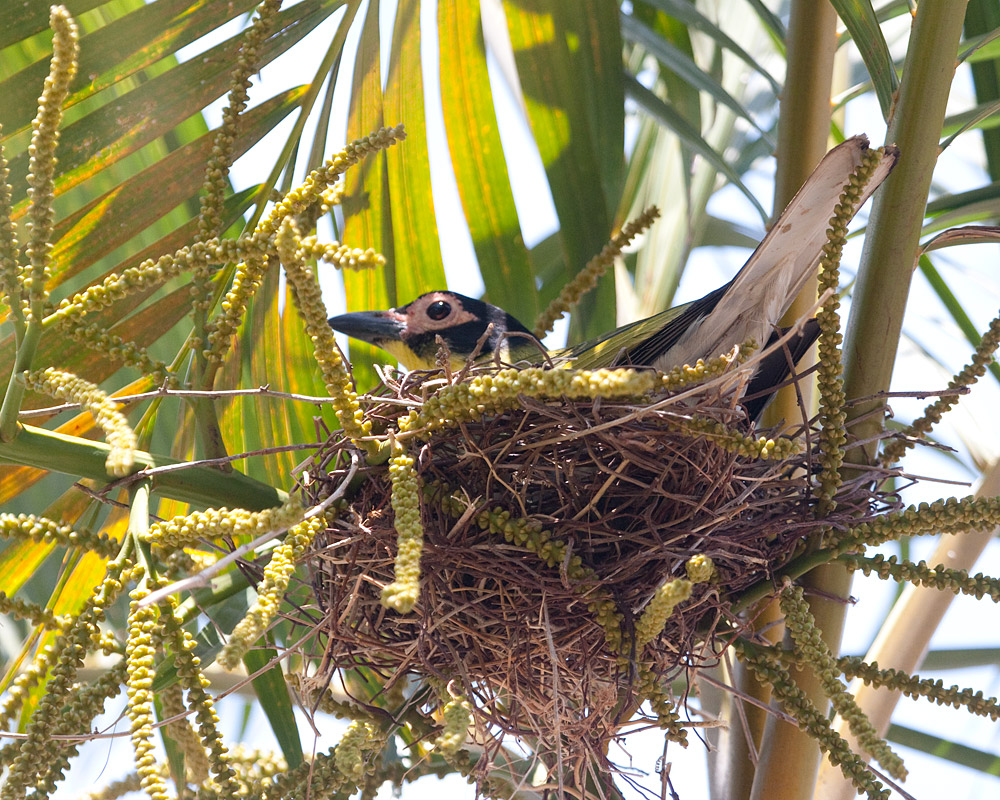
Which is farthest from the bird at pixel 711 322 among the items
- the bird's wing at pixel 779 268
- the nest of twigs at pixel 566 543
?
the nest of twigs at pixel 566 543

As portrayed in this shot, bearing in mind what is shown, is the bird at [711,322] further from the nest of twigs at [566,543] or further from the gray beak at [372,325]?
the nest of twigs at [566,543]

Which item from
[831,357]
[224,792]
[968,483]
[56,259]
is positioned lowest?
[224,792]

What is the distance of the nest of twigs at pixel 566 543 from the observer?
147 centimetres

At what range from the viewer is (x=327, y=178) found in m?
1.14

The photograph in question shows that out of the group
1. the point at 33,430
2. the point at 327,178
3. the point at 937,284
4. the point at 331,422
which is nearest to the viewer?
the point at 327,178

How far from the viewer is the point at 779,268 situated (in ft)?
5.44

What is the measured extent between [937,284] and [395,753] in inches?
60.3

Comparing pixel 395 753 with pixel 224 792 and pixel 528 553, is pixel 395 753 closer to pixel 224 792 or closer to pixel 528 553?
pixel 528 553

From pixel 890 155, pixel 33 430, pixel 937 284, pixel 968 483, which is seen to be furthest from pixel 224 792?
pixel 937 284

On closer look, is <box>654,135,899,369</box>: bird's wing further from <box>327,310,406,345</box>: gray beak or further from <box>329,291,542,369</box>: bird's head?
<box>327,310,406,345</box>: gray beak

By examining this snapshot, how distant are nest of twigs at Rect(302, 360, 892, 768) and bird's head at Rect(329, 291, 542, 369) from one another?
0.57 m

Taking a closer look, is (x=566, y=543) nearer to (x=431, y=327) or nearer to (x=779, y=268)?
(x=779, y=268)

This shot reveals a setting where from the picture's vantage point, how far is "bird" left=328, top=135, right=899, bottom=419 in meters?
1.45

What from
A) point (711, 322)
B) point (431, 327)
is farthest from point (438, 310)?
point (711, 322)
